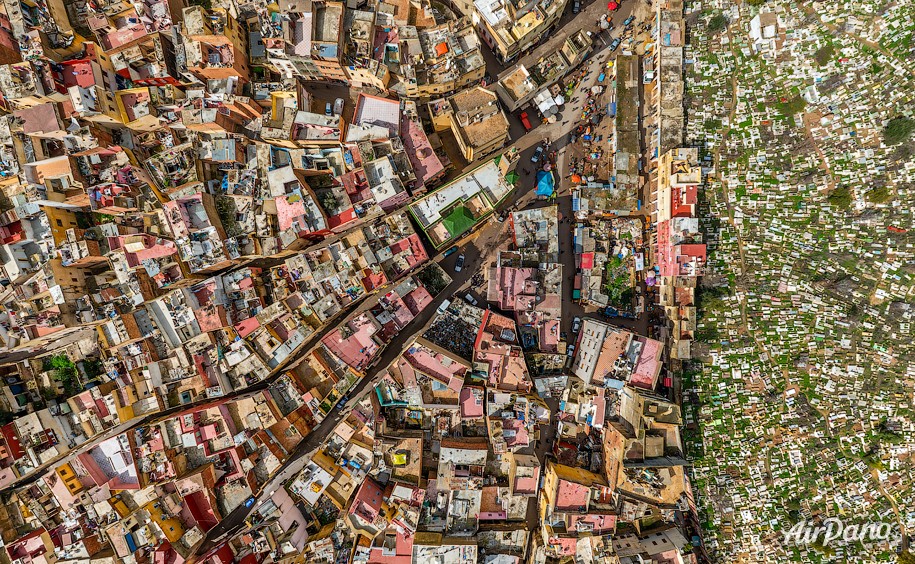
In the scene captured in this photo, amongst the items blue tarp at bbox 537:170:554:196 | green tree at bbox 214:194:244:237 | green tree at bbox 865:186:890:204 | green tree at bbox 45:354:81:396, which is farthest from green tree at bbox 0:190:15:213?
green tree at bbox 865:186:890:204

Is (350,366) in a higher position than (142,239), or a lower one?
lower

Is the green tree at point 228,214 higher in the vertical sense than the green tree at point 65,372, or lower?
higher

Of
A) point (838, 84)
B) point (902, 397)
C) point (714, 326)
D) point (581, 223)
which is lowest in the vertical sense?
point (902, 397)

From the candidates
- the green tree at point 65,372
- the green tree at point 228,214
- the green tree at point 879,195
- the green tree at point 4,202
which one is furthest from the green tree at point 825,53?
the green tree at point 4,202

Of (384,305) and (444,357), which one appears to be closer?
(444,357)

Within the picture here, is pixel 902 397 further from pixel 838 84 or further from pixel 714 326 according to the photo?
pixel 838 84

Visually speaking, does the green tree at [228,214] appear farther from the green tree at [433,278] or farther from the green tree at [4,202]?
the green tree at [4,202]

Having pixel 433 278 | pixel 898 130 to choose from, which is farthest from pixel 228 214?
pixel 898 130

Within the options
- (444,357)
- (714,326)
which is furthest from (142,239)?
(714,326)

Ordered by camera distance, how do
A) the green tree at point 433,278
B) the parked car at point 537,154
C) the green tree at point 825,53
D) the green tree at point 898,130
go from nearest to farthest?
the green tree at point 898,130 < the green tree at point 825,53 < the green tree at point 433,278 < the parked car at point 537,154
